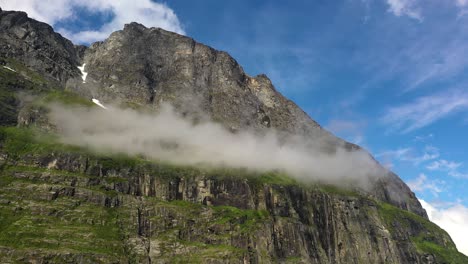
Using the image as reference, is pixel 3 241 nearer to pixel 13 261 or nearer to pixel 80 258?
pixel 13 261

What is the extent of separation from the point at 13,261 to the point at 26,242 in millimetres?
12495

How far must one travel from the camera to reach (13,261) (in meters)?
186

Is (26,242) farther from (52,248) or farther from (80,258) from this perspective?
(80,258)

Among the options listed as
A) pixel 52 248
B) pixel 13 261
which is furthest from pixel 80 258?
pixel 13 261

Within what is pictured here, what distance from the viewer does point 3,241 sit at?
19488cm

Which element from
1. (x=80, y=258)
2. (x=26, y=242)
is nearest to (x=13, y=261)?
(x=26, y=242)

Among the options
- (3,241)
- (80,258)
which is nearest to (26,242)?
(3,241)

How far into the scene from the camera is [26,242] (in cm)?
19712

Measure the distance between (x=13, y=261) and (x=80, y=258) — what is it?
1062 inches

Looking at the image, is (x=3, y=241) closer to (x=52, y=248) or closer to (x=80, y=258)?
(x=52, y=248)

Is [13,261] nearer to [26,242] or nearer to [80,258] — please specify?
[26,242]

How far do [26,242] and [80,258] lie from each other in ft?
82.5

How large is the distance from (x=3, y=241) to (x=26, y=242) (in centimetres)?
946

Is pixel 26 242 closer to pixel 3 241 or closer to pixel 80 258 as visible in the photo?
pixel 3 241
